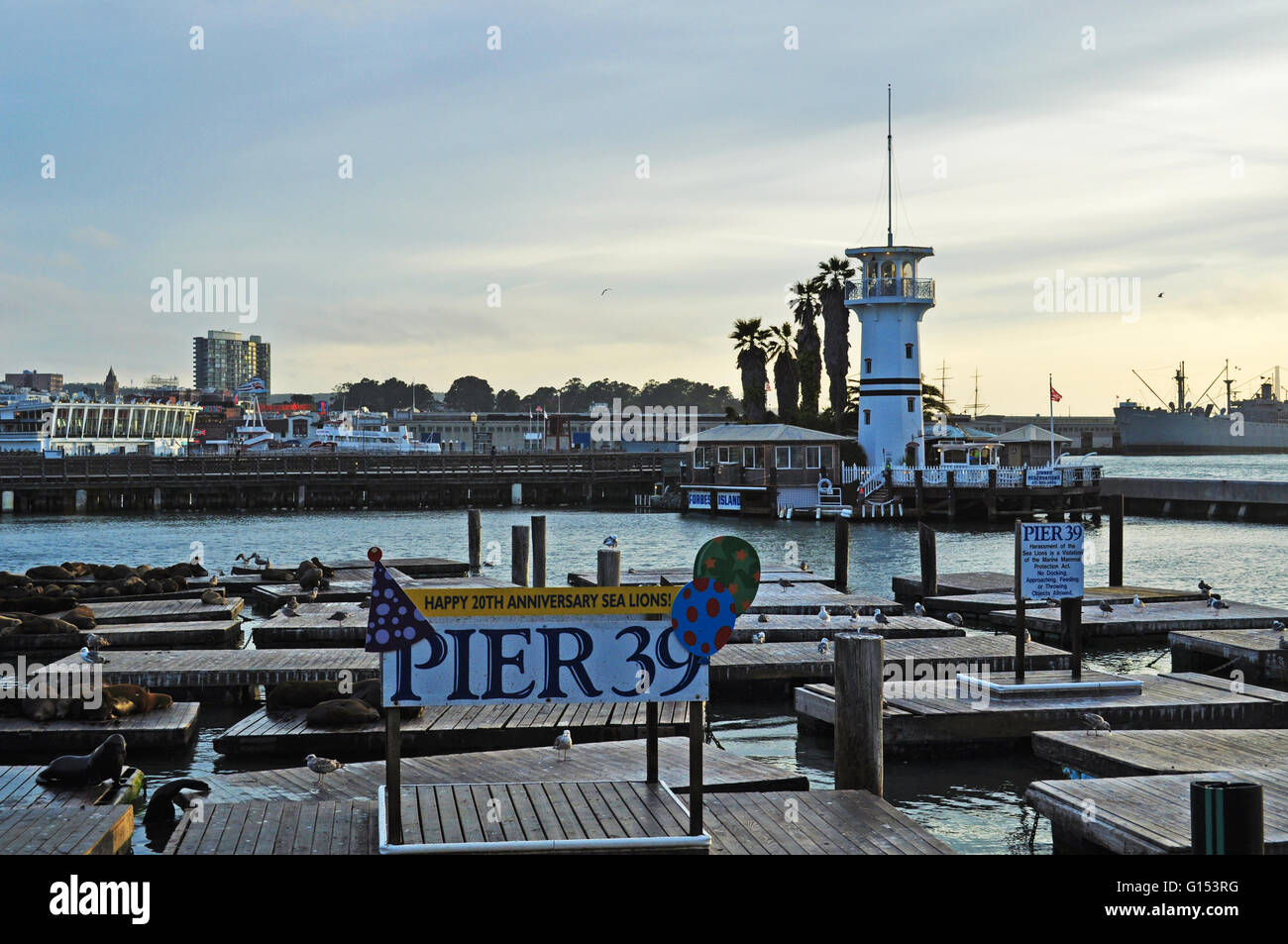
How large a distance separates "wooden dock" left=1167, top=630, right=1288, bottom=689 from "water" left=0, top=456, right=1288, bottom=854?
124cm

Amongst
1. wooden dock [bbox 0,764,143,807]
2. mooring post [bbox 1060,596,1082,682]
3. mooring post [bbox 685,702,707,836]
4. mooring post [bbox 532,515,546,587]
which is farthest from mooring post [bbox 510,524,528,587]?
mooring post [bbox 685,702,707,836]

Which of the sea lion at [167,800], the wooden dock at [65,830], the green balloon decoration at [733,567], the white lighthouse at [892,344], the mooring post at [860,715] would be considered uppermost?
the white lighthouse at [892,344]

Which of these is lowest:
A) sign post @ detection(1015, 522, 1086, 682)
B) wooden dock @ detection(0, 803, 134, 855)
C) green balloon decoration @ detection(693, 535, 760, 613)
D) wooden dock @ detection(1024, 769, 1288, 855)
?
wooden dock @ detection(1024, 769, 1288, 855)

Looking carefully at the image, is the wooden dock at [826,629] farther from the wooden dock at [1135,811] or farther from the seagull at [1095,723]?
the wooden dock at [1135,811]

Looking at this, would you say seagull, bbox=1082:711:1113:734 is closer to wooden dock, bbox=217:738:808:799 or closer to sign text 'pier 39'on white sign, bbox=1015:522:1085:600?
sign text 'pier 39'on white sign, bbox=1015:522:1085:600

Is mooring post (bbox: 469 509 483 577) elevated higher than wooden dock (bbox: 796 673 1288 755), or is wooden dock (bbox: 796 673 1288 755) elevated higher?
mooring post (bbox: 469 509 483 577)

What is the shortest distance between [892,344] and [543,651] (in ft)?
190

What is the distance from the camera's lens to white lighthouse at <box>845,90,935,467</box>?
64219 mm

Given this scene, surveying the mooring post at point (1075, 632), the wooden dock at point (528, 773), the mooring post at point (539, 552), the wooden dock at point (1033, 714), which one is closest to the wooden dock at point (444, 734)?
the wooden dock at point (528, 773)

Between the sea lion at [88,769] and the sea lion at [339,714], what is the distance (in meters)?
3.09

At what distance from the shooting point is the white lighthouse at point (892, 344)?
64219mm

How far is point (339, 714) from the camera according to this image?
1508 cm
